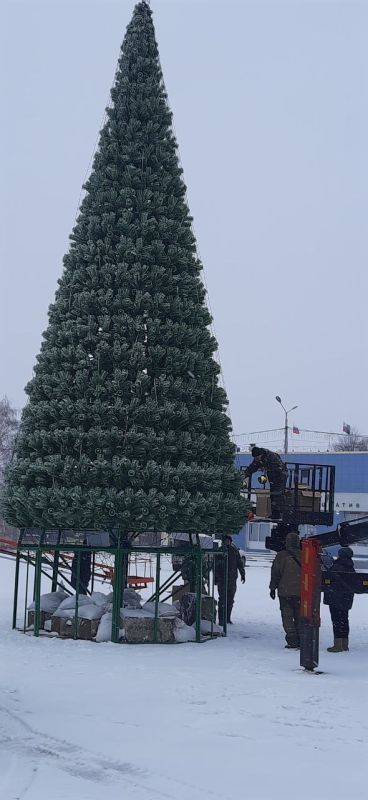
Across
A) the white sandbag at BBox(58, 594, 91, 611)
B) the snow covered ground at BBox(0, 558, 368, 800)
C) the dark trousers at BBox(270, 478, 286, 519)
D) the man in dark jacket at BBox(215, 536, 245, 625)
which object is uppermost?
the dark trousers at BBox(270, 478, 286, 519)

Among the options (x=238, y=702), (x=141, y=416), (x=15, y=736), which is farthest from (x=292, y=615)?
(x=15, y=736)

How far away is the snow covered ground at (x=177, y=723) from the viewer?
7922mm

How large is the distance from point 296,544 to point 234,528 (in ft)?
5.01

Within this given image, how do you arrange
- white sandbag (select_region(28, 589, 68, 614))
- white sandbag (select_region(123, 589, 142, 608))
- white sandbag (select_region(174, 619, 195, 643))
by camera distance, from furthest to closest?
1. white sandbag (select_region(28, 589, 68, 614))
2. white sandbag (select_region(123, 589, 142, 608))
3. white sandbag (select_region(174, 619, 195, 643))

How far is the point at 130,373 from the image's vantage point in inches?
715

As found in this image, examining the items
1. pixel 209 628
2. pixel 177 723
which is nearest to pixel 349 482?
pixel 209 628

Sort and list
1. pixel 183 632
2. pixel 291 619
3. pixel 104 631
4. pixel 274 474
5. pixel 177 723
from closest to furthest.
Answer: pixel 177 723
pixel 104 631
pixel 291 619
pixel 183 632
pixel 274 474

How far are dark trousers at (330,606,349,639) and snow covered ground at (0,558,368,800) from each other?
1.22ft

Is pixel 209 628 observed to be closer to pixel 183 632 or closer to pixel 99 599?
pixel 183 632

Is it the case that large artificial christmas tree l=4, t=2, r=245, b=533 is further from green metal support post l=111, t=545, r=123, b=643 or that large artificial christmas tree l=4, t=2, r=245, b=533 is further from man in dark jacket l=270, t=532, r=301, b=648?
man in dark jacket l=270, t=532, r=301, b=648

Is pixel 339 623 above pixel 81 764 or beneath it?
above

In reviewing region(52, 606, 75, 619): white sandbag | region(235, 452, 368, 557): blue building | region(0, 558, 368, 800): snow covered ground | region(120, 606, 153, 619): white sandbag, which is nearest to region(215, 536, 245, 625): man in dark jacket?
Answer: region(120, 606, 153, 619): white sandbag

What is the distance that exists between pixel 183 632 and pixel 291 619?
2.03m

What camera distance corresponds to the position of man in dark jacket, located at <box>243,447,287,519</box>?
19.7 meters
